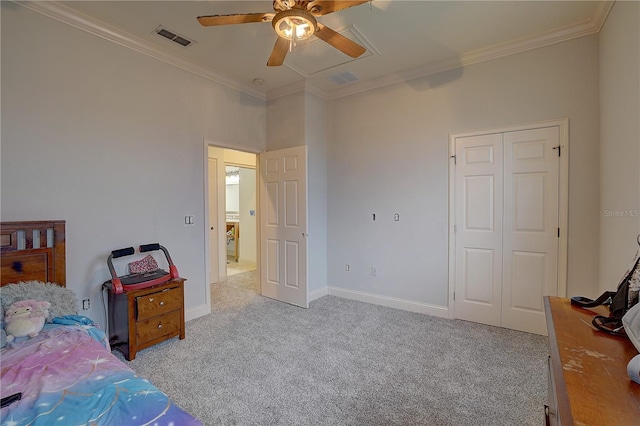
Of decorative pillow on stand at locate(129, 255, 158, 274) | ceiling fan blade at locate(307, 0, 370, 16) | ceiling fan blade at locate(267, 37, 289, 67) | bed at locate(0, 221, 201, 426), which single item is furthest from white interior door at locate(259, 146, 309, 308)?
bed at locate(0, 221, 201, 426)

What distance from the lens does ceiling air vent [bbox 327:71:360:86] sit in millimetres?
3658

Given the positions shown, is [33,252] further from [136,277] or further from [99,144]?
[99,144]

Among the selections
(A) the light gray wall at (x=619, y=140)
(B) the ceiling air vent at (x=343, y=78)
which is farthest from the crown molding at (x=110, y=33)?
(A) the light gray wall at (x=619, y=140)

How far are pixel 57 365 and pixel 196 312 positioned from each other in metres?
1.99

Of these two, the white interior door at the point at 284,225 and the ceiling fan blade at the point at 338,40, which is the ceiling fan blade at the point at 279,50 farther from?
the white interior door at the point at 284,225

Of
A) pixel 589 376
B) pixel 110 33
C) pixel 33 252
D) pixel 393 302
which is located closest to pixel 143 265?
pixel 33 252

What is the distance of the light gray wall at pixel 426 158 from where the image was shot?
8.94 feet

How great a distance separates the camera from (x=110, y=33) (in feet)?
8.84

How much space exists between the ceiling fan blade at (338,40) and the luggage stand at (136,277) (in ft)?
8.09

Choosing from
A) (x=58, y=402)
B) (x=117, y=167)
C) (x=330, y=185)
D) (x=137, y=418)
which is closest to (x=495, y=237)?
(x=330, y=185)

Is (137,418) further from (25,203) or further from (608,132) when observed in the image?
(608,132)

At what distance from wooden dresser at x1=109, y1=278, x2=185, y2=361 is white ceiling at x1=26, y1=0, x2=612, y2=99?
239 centimetres

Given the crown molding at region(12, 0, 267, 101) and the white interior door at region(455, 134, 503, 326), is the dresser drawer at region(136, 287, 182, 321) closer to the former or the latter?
the crown molding at region(12, 0, 267, 101)

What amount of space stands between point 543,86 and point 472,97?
63cm
